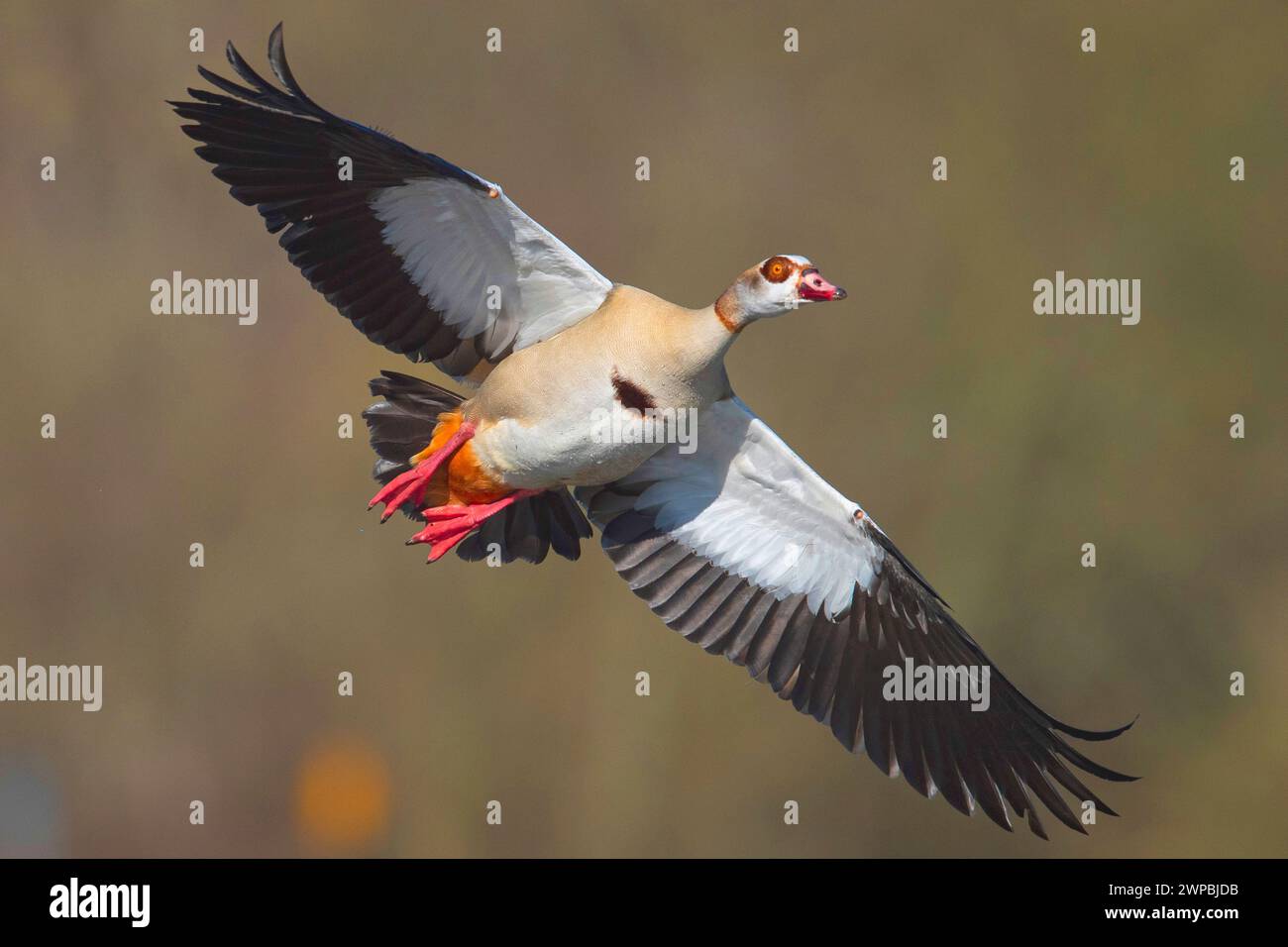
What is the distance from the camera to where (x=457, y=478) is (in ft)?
21.9

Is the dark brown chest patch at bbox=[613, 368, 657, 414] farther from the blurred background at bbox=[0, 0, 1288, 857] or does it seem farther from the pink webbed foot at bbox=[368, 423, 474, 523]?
the blurred background at bbox=[0, 0, 1288, 857]

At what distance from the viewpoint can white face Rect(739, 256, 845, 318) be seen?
19.9ft

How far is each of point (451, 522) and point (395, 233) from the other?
1.14 metres

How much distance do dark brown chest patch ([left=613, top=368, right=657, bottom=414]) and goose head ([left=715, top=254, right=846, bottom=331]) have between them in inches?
15.4

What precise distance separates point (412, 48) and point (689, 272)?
7.96 feet

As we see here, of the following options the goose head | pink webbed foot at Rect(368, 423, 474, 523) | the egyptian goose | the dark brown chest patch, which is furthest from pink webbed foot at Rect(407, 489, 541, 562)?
the goose head

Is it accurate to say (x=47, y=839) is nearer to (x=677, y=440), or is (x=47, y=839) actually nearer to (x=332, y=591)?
(x=332, y=591)

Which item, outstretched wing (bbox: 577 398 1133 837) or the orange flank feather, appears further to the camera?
outstretched wing (bbox: 577 398 1133 837)

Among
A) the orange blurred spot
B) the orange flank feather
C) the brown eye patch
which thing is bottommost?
the orange blurred spot

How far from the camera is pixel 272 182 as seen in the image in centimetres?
624

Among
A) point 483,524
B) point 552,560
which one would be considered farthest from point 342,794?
point 483,524

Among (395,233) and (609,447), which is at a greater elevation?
(395,233)

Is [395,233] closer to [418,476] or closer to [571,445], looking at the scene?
[418,476]

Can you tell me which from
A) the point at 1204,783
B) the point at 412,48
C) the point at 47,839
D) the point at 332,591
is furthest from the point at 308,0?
the point at 1204,783
